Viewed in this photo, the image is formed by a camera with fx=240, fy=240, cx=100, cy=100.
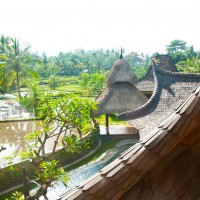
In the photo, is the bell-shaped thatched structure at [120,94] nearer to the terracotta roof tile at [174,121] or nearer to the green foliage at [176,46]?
the terracotta roof tile at [174,121]

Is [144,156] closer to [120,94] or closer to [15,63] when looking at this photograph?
[120,94]

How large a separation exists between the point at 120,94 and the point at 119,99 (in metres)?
0.38

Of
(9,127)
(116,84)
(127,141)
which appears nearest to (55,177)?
(127,141)

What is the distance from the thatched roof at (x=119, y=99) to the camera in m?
14.1

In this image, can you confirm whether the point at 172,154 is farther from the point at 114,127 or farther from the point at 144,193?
the point at 114,127

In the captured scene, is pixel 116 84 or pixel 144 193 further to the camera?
pixel 116 84

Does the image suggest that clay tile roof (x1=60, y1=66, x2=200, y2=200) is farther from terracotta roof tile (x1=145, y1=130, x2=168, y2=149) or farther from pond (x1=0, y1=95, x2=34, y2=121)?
pond (x1=0, y1=95, x2=34, y2=121)

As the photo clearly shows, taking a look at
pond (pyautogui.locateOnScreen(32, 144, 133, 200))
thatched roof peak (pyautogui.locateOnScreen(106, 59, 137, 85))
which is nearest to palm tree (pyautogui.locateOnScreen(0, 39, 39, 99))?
thatched roof peak (pyautogui.locateOnScreen(106, 59, 137, 85))

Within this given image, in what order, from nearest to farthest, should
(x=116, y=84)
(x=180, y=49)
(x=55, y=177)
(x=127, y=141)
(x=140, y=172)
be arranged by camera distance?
1. (x=140, y=172)
2. (x=55, y=177)
3. (x=127, y=141)
4. (x=116, y=84)
5. (x=180, y=49)

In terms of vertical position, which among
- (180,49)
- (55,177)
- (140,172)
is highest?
(180,49)

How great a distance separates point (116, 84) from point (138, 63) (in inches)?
3069

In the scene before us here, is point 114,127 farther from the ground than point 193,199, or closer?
closer

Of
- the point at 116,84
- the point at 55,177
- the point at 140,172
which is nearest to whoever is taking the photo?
the point at 140,172

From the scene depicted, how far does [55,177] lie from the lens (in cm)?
655
